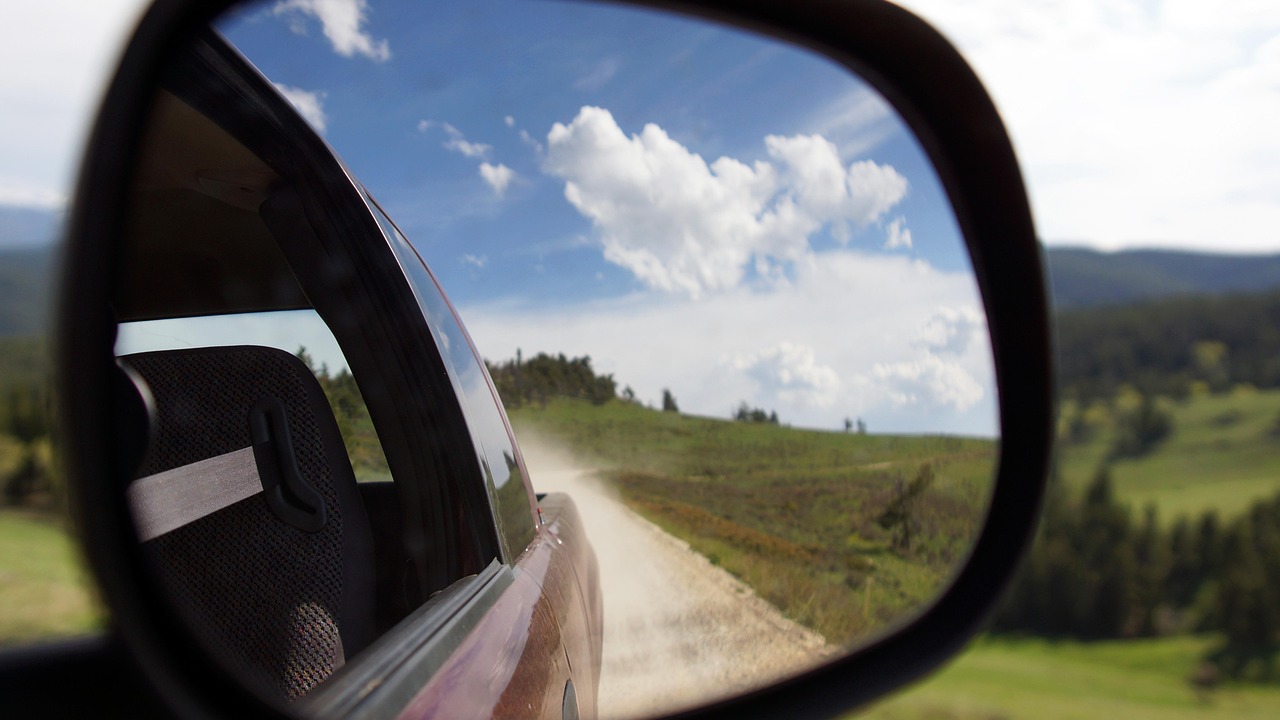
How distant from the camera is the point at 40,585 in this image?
1354 millimetres

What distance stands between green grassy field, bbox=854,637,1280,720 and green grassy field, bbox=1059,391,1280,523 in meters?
3.39

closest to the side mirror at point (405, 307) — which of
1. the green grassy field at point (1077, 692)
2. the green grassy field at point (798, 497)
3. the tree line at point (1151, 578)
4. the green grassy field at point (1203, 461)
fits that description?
the green grassy field at point (798, 497)

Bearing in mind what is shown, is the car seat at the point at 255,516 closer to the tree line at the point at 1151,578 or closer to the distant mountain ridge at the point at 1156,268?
the tree line at the point at 1151,578

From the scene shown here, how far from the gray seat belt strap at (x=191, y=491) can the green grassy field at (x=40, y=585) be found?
4.6 inches

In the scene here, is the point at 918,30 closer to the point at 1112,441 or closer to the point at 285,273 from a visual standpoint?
the point at 285,273

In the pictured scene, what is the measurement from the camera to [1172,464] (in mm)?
19281

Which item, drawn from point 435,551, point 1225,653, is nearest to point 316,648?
point 435,551

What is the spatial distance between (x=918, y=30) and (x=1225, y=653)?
42.5 feet

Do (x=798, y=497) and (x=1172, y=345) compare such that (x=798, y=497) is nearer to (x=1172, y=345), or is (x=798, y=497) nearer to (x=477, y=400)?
(x=477, y=400)

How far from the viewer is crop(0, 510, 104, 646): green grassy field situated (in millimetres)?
994

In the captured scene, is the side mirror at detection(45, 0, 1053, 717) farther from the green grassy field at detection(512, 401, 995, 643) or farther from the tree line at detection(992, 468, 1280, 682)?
the tree line at detection(992, 468, 1280, 682)

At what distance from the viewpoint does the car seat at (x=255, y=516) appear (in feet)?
4.84

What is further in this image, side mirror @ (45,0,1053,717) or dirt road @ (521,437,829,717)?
dirt road @ (521,437,829,717)

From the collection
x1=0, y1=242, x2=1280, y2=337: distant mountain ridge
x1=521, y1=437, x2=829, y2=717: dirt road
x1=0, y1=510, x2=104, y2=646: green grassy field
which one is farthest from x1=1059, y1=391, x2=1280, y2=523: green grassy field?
x1=0, y1=510, x2=104, y2=646: green grassy field
